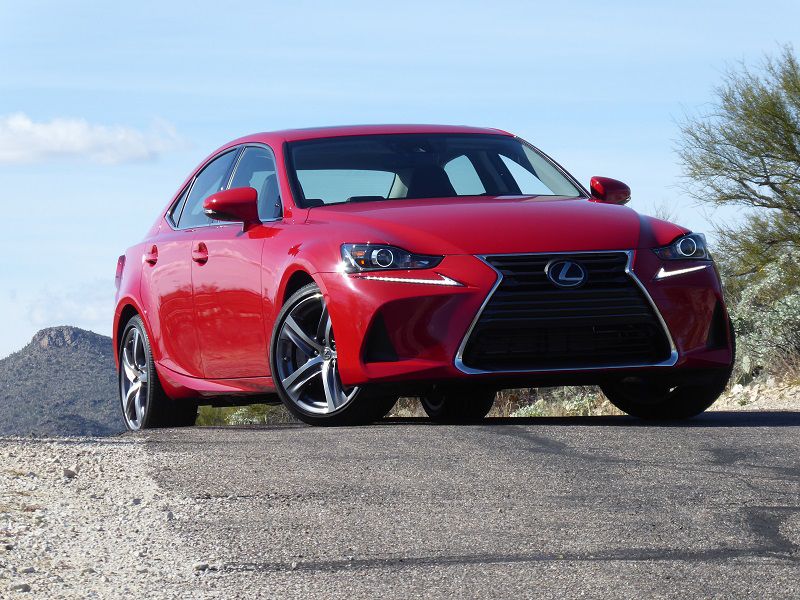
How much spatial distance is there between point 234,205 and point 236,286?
474 mm

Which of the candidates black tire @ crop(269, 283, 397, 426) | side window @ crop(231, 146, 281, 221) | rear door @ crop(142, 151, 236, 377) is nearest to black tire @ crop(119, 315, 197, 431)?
rear door @ crop(142, 151, 236, 377)

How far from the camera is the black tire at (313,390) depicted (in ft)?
23.4

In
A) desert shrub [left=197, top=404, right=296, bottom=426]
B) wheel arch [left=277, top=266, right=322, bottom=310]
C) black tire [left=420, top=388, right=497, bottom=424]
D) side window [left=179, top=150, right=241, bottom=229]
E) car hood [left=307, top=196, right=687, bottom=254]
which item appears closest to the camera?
car hood [left=307, top=196, right=687, bottom=254]

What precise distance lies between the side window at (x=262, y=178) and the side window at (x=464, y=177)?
1.01 m

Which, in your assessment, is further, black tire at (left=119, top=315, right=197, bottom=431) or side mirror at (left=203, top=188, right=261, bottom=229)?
black tire at (left=119, top=315, right=197, bottom=431)

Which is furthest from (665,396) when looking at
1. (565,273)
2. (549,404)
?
(549,404)

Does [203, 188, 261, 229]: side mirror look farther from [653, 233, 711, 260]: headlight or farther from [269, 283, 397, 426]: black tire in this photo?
[653, 233, 711, 260]: headlight

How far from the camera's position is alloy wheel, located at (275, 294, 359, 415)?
7180 mm

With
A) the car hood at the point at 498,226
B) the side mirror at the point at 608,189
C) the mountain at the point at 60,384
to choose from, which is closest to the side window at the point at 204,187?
the car hood at the point at 498,226

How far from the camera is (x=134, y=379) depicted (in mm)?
9500

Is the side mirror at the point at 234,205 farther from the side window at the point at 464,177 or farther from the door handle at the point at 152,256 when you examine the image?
the door handle at the point at 152,256

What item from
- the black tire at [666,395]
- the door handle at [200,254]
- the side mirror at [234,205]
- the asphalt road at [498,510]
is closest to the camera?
the asphalt road at [498,510]

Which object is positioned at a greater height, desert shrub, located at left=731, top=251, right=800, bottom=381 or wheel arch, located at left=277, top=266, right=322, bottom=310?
wheel arch, located at left=277, top=266, right=322, bottom=310

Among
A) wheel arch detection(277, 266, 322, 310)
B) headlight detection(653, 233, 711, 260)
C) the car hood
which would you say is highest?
the car hood
